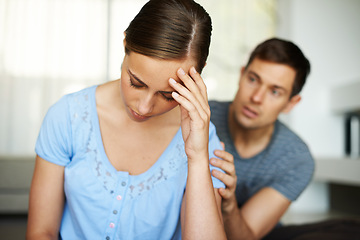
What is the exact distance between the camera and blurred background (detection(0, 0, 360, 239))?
4148 mm

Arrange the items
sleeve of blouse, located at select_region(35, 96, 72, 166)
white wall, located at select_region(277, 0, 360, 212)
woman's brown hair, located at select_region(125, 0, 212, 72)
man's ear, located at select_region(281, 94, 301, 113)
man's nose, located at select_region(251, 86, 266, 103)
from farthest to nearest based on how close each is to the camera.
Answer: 1. white wall, located at select_region(277, 0, 360, 212)
2. man's ear, located at select_region(281, 94, 301, 113)
3. man's nose, located at select_region(251, 86, 266, 103)
4. sleeve of blouse, located at select_region(35, 96, 72, 166)
5. woman's brown hair, located at select_region(125, 0, 212, 72)

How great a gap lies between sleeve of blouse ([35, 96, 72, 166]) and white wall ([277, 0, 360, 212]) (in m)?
3.48

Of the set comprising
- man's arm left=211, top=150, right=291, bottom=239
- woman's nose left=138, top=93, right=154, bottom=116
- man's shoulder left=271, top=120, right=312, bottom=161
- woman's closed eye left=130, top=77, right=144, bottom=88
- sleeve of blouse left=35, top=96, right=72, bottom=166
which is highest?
woman's closed eye left=130, top=77, right=144, bottom=88

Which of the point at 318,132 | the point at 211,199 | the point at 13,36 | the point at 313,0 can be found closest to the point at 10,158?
the point at 13,36

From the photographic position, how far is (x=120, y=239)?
1.06 meters

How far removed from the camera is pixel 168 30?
90 cm

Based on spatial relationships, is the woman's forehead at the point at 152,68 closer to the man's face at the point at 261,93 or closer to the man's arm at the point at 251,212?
the man's arm at the point at 251,212

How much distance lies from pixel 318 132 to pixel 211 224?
11.6 feet

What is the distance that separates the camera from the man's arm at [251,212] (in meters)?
1.27

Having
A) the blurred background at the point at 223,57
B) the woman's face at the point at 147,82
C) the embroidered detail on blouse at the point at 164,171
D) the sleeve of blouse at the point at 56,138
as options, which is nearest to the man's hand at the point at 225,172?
the embroidered detail on blouse at the point at 164,171

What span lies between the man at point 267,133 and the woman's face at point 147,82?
0.88 metres

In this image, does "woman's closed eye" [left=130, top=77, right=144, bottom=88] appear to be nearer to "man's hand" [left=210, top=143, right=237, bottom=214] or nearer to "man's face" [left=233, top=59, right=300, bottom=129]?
"man's hand" [left=210, top=143, right=237, bottom=214]

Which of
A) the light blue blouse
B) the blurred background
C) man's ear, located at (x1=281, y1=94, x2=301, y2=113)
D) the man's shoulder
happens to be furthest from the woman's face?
the blurred background

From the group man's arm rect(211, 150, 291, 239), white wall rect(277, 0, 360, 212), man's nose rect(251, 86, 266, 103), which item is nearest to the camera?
man's arm rect(211, 150, 291, 239)
